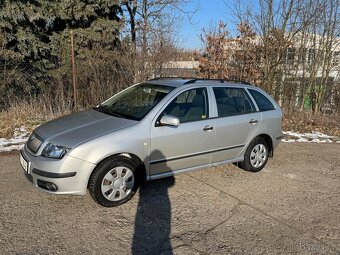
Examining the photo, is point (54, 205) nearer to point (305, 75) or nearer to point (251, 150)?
point (251, 150)

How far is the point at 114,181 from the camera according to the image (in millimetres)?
3943

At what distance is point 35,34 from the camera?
1240 centimetres

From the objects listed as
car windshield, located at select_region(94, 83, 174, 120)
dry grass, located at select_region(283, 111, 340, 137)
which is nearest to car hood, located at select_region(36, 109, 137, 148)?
car windshield, located at select_region(94, 83, 174, 120)

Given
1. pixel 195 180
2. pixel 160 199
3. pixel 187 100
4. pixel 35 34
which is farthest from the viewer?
pixel 35 34

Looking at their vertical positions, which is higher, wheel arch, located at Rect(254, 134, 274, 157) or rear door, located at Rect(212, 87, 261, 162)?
rear door, located at Rect(212, 87, 261, 162)

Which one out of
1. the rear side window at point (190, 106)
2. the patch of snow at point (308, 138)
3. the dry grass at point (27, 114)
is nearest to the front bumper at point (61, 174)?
the rear side window at point (190, 106)

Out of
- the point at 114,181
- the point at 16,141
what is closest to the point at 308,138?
the point at 114,181

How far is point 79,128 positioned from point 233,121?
7.69 feet

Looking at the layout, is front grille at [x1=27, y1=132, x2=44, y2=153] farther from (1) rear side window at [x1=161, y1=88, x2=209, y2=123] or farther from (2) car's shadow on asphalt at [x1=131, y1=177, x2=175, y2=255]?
(1) rear side window at [x1=161, y1=88, x2=209, y2=123]

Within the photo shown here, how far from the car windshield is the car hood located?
18cm

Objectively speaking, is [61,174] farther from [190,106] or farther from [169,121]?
[190,106]

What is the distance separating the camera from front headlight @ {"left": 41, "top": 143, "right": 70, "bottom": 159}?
12.1ft

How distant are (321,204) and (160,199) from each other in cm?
223

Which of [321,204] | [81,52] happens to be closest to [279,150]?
[321,204]
